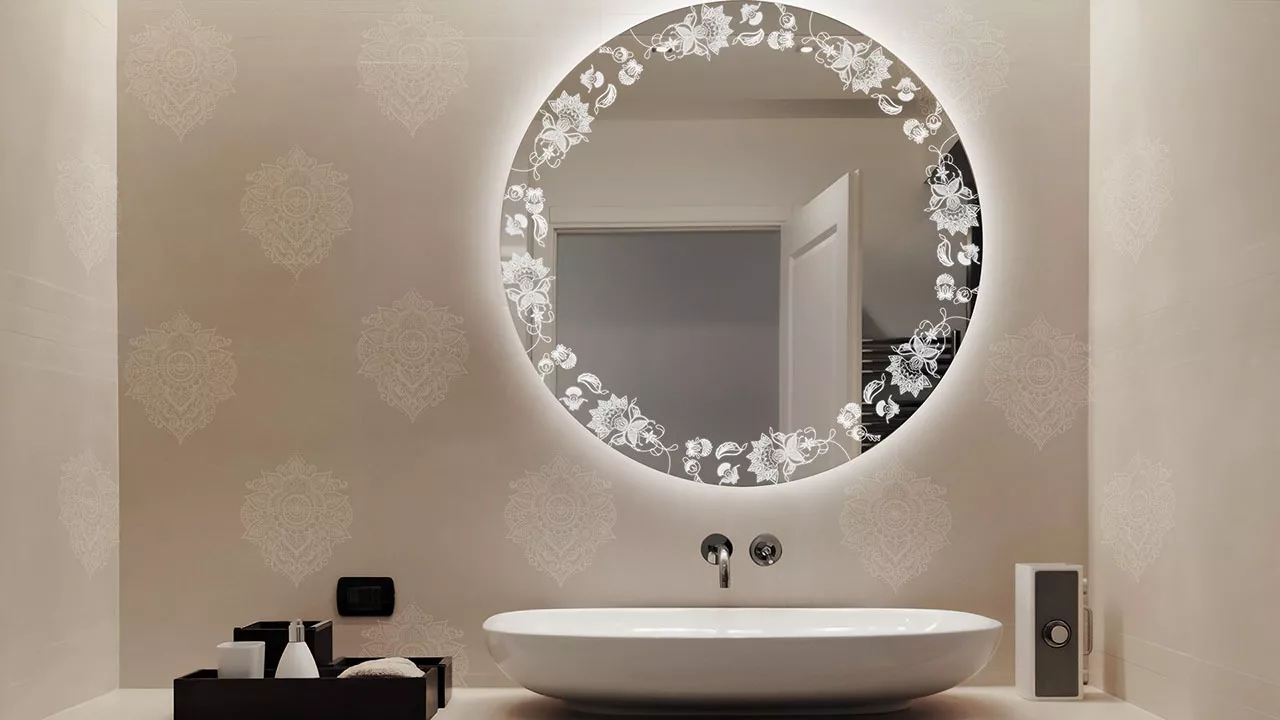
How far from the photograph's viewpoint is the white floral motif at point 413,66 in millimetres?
1970

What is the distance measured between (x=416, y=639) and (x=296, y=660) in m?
0.32

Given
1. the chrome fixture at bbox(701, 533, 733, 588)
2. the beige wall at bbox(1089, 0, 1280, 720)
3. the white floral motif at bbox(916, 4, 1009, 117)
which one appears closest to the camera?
the beige wall at bbox(1089, 0, 1280, 720)

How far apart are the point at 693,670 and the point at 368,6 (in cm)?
131

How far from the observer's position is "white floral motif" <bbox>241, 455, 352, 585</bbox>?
6.27 ft

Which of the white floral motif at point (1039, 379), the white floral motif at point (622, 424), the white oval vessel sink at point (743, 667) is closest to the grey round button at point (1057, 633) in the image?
the white oval vessel sink at point (743, 667)

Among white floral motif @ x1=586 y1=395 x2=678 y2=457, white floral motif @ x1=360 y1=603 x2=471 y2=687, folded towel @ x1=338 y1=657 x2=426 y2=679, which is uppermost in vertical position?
white floral motif @ x1=586 y1=395 x2=678 y2=457

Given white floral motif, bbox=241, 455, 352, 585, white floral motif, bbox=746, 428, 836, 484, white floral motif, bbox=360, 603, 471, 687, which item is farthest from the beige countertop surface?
white floral motif, bbox=746, 428, 836, 484

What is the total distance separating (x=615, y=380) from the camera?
193 centimetres

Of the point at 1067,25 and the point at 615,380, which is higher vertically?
the point at 1067,25

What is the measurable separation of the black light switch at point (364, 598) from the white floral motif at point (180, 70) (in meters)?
0.87

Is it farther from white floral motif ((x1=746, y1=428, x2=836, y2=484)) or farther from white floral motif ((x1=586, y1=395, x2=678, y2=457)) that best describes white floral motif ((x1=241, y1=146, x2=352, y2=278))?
white floral motif ((x1=746, y1=428, x2=836, y2=484))

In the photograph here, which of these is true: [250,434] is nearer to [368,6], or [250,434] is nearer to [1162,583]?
[368,6]

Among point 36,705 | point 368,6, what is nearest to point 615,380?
point 368,6

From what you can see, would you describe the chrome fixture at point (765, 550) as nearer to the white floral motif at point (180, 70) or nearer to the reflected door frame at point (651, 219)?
the reflected door frame at point (651, 219)
